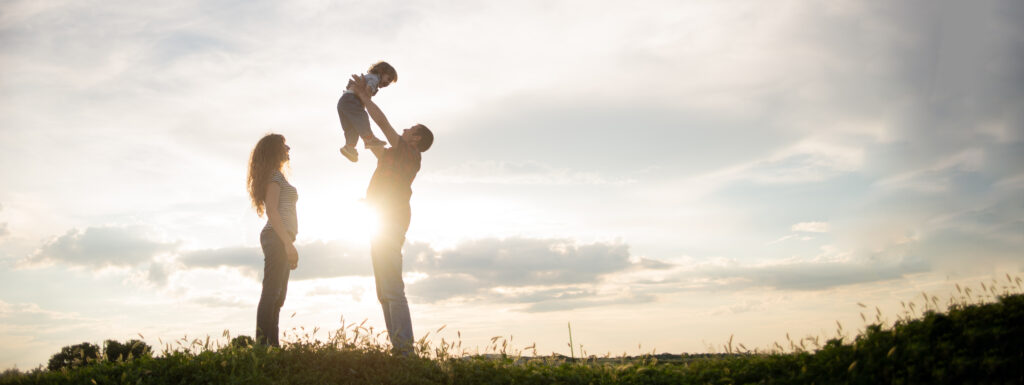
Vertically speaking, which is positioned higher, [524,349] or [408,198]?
[408,198]

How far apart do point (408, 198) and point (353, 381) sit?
266 cm

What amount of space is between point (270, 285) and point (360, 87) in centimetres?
301

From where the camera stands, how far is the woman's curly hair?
8828mm

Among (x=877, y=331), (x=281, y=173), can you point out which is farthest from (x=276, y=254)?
(x=877, y=331)

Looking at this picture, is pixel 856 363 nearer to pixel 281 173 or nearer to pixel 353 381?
pixel 353 381

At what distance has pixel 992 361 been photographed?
18.0 feet

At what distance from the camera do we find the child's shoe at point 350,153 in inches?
378

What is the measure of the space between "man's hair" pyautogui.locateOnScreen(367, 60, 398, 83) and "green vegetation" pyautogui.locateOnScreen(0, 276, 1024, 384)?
397cm

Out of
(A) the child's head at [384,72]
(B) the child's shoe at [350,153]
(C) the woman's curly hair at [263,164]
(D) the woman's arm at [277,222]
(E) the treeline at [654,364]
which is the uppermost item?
(A) the child's head at [384,72]

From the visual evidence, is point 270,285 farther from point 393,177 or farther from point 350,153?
point 350,153

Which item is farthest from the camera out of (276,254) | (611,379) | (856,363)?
(276,254)

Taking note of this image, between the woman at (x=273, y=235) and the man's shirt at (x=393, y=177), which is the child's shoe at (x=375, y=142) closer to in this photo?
the man's shirt at (x=393, y=177)

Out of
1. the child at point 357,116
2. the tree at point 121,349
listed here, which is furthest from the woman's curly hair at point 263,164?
the tree at point 121,349

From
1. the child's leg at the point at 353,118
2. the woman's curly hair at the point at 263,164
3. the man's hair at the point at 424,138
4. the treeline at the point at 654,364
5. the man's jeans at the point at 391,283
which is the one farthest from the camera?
the child's leg at the point at 353,118
